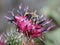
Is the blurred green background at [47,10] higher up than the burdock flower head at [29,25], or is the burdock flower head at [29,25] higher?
the blurred green background at [47,10]

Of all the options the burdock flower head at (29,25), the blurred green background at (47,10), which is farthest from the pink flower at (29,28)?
the blurred green background at (47,10)

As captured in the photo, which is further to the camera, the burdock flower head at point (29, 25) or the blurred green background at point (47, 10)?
the blurred green background at point (47, 10)

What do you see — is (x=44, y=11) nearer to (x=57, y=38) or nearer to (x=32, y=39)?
(x=57, y=38)

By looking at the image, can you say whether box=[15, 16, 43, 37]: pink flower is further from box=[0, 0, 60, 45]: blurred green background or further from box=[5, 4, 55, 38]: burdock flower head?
box=[0, 0, 60, 45]: blurred green background

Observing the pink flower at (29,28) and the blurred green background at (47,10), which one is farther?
the blurred green background at (47,10)

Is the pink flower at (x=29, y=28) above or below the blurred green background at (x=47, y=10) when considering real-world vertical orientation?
below

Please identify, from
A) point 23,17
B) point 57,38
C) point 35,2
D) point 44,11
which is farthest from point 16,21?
point 35,2

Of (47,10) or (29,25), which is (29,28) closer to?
(29,25)

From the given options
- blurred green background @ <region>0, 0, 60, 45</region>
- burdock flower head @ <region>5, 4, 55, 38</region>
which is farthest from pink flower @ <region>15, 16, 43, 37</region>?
blurred green background @ <region>0, 0, 60, 45</region>

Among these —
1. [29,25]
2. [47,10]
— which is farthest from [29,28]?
[47,10]

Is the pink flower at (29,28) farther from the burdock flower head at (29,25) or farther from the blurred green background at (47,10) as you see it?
the blurred green background at (47,10)

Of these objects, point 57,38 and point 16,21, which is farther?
point 57,38
